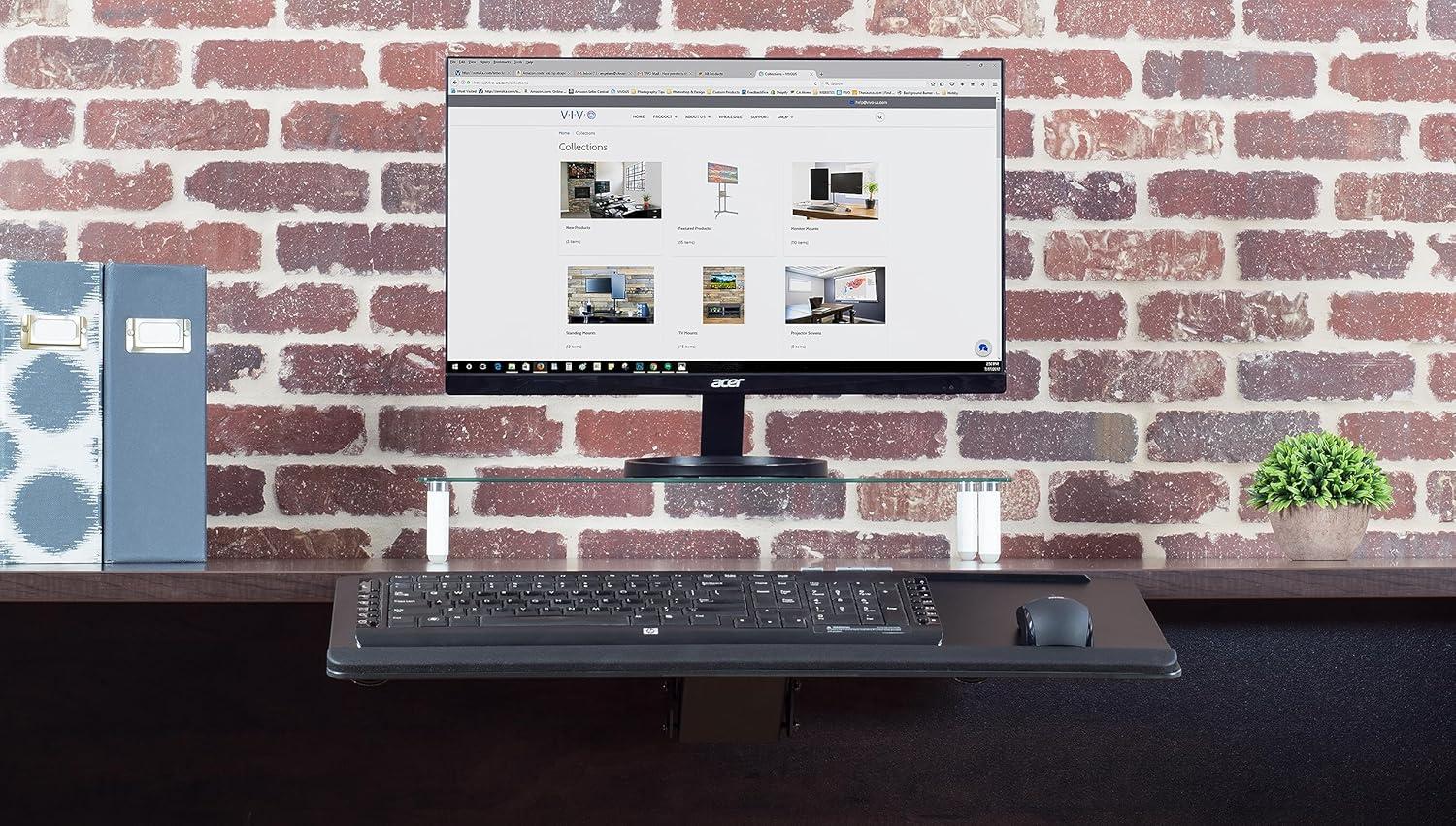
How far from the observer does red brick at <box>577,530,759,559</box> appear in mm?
1521

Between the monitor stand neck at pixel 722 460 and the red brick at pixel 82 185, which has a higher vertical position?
the red brick at pixel 82 185

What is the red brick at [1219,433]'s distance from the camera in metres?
1.55

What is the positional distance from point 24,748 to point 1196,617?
1.41 meters

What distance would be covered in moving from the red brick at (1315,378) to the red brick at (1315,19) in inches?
16.2

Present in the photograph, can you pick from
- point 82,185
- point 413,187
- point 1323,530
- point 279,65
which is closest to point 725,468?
point 413,187

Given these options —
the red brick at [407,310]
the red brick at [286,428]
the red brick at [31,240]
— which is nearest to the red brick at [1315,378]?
the red brick at [407,310]

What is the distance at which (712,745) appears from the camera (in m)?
1.50

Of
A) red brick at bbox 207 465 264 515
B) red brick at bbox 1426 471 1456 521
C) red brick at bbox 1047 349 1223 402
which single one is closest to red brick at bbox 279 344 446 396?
red brick at bbox 207 465 264 515

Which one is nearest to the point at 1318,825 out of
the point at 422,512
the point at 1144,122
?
the point at 1144,122

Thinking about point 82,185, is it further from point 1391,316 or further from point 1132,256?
point 1391,316

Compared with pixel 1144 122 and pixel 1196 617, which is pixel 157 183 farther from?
pixel 1196 617

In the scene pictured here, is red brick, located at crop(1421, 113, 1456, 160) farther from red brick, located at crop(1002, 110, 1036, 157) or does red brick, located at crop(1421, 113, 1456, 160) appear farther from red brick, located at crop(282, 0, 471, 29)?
red brick, located at crop(282, 0, 471, 29)

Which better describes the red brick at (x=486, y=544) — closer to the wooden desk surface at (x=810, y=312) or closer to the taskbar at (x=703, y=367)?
the taskbar at (x=703, y=367)

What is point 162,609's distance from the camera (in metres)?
1.46
